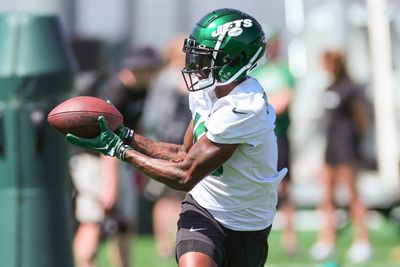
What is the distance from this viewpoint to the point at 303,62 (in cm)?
1227

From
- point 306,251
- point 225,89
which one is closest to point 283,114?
point 306,251

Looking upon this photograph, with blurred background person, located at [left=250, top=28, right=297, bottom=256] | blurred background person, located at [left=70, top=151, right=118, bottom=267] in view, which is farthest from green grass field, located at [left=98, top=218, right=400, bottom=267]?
blurred background person, located at [left=70, top=151, right=118, bottom=267]

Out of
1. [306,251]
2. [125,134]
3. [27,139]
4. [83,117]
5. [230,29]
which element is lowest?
[306,251]

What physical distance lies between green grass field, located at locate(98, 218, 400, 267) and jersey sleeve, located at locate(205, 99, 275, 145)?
3.69m

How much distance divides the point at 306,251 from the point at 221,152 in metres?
5.61

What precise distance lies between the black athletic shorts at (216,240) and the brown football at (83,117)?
1.67 ft

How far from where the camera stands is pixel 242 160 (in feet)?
16.1

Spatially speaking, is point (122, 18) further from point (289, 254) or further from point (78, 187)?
point (78, 187)

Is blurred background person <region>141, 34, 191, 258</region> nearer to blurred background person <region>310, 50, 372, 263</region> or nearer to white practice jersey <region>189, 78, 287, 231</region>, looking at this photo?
blurred background person <region>310, 50, 372, 263</region>

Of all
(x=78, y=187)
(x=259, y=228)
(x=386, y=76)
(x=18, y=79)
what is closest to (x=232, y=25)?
(x=259, y=228)

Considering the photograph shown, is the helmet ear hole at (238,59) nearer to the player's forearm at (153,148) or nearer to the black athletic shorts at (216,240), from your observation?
the player's forearm at (153,148)

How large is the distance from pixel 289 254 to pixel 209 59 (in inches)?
201

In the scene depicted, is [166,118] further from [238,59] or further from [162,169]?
[162,169]

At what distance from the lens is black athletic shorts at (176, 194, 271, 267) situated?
4.88 metres
